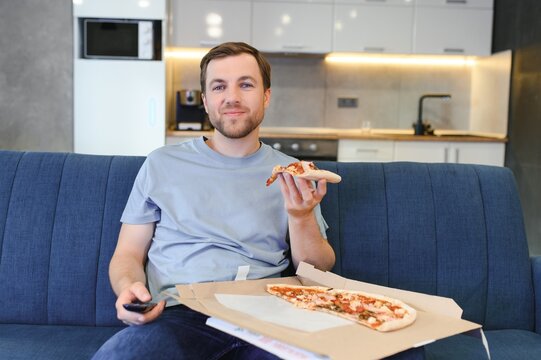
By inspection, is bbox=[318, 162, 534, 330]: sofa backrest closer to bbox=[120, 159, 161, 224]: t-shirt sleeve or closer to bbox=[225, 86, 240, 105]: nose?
bbox=[225, 86, 240, 105]: nose

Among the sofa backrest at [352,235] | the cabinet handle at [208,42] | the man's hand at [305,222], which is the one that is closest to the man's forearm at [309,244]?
the man's hand at [305,222]

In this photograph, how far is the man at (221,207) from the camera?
1604 mm

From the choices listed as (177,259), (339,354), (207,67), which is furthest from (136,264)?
(339,354)

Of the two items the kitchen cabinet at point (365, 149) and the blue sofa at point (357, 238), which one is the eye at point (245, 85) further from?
the kitchen cabinet at point (365, 149)

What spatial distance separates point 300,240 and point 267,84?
0.50 m

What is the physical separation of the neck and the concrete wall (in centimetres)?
280

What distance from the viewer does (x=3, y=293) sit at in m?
1.83

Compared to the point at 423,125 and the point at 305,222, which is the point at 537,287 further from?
the point at 423,125

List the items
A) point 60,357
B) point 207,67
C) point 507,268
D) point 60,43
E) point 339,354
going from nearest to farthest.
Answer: point 339,354, point 60,357, point 207,67, point 507,268, point 60,43

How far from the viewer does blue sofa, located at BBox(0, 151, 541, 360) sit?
72.3 inches

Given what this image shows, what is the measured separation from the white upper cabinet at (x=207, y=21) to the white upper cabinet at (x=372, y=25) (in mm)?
681

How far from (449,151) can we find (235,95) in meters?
2.97

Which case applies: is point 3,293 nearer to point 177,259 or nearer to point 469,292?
point 177,259

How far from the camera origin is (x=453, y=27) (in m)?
4.57
